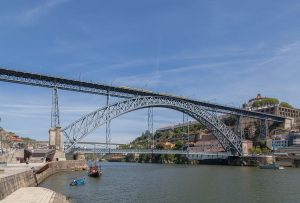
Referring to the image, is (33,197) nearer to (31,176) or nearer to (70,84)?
(31,176)

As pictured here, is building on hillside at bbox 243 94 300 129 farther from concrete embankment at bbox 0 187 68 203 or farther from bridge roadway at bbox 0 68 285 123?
concrete embankment at bbox 0 187 68 203

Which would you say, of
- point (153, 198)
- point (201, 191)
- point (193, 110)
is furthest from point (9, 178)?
point (193, 110)

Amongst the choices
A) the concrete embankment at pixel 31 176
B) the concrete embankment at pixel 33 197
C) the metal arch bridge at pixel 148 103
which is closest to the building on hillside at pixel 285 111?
the metal arch bridge at pixel 148 103

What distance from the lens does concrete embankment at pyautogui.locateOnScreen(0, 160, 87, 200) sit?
89.5 feet

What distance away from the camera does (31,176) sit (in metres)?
41.9

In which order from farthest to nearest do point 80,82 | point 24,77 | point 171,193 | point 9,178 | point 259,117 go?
1. point 259,117
2. point 80,82
3. point 24,77
4. point 171,193
5. point 9,178

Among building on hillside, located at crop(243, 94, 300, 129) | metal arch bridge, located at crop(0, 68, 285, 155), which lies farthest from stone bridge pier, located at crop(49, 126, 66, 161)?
building on hillside, located at crop(243, 94, 300, 129)

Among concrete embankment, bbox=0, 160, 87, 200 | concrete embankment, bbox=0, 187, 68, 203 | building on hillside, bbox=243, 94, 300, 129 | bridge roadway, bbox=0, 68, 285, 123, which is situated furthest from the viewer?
building on hillside, bbox=243, 94, 300, 129

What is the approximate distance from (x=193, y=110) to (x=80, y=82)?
102 feet

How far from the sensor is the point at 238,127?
113375 millimetres

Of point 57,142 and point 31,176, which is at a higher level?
point 57,142

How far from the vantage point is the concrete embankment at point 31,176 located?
27.3m

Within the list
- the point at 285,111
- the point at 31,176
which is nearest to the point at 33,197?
the point at 31,176

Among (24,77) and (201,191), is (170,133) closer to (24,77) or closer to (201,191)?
(24,77)
